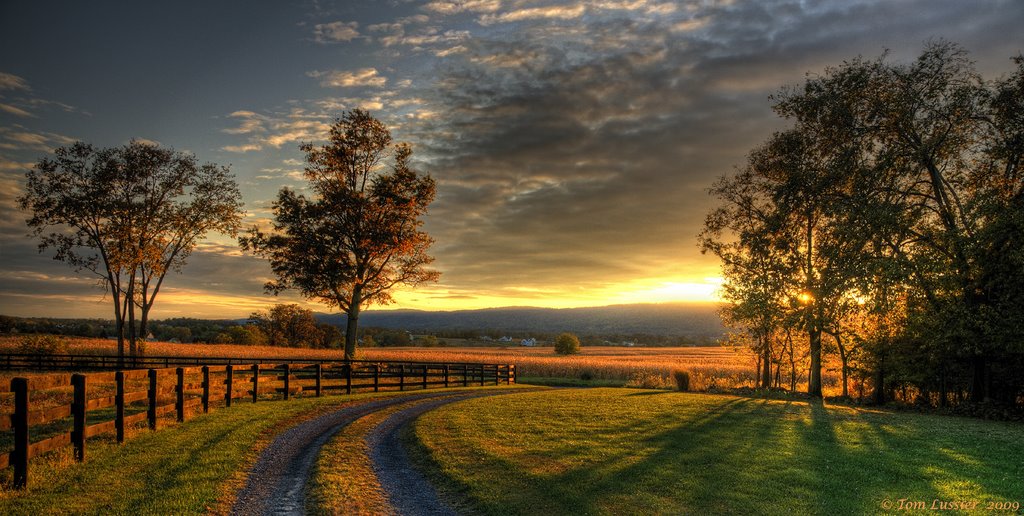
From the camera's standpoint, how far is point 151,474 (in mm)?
10008

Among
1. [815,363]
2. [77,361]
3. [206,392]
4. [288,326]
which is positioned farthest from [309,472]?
[288,326]

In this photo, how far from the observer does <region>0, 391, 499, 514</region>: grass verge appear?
838 centimetres

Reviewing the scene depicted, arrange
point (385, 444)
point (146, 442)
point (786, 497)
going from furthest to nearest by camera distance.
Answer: point (385, 444)
point (146, 442)
point (786, 497)

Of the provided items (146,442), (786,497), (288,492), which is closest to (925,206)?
(786,497)

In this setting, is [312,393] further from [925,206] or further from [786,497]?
[925,206]

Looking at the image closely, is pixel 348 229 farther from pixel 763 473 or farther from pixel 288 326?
pixel 288 326

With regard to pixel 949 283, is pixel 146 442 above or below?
below

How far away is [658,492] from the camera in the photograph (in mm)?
9469

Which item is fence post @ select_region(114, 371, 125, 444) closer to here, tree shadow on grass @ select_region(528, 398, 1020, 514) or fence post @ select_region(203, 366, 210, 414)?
fence post @ select_region(203, 366, 210, 414)

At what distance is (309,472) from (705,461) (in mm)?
7989

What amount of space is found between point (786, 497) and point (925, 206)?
77.8ft

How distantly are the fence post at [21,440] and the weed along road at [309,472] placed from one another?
135 inches

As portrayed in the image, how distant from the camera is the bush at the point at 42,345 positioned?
134 ft
